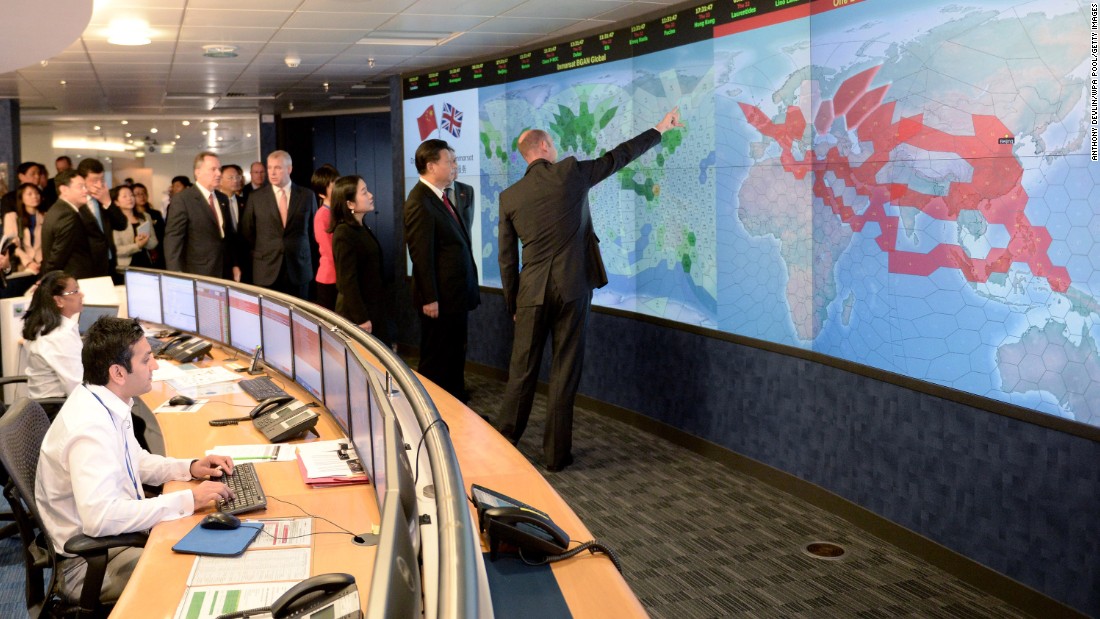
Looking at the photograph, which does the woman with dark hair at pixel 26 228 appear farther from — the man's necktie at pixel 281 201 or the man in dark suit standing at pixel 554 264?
the man in dark suit standing at pixel 554 264

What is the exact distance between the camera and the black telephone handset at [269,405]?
354 centimetres

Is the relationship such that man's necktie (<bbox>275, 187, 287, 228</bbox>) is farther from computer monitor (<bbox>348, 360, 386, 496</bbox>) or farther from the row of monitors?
computer monitor (<bbox>348, 360, 386, 496</bbox>)

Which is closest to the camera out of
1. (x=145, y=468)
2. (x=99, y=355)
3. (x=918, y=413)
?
(x=99, y=355)

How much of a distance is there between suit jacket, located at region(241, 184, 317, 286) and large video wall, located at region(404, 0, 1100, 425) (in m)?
2.04

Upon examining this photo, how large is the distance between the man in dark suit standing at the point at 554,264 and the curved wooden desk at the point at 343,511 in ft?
4.19

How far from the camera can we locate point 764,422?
15.7 ft

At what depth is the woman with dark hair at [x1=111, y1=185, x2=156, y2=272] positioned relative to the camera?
868 cm

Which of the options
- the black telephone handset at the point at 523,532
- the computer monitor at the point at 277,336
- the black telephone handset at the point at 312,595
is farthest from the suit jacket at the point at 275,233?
the black telephone handset at the point at 312,595

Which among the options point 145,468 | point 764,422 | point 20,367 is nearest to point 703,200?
point 764,422

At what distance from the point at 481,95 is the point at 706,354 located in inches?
125

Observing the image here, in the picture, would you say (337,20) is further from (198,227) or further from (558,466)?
(558,466)

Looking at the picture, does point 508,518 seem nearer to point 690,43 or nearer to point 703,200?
point 703,200

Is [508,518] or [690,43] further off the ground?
[690,43]

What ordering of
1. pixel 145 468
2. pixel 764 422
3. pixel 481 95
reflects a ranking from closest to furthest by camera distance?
pixel 145 468 < pixel 764 422 < pixel 481 95
